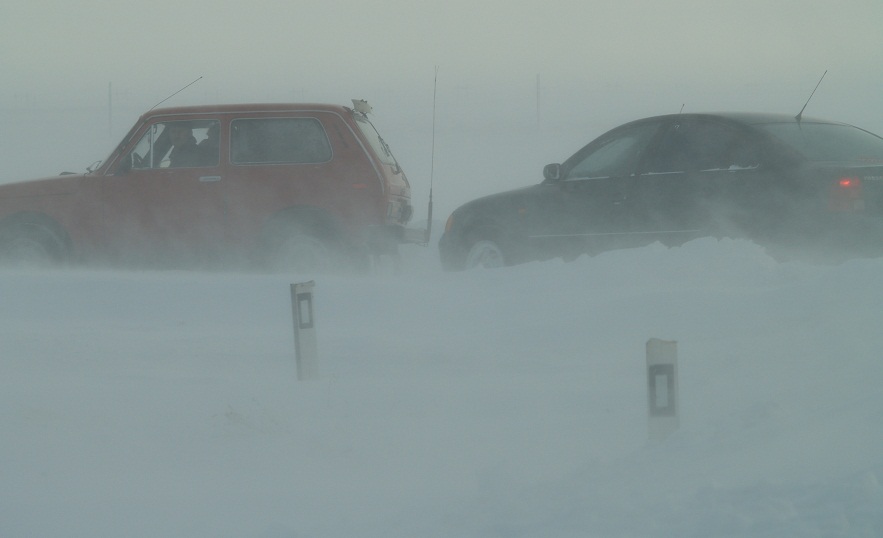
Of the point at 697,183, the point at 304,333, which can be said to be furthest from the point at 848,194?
the point at 304,333

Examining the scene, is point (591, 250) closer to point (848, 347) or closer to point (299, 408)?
point (848, 347)

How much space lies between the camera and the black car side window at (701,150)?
7.63 metres

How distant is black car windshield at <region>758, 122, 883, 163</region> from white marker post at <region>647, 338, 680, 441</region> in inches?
142

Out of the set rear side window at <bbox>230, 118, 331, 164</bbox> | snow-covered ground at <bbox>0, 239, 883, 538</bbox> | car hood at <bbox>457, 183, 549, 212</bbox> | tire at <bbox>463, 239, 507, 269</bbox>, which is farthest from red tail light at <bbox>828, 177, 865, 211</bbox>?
rear side window at <bbox>230, 118, 331, 164</bbox>

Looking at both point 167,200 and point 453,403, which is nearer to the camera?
point 453,403

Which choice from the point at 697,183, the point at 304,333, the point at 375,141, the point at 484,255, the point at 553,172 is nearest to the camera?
the point at 304,333

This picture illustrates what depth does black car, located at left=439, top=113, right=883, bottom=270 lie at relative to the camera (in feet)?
23.4

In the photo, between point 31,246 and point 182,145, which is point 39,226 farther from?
point 182,145

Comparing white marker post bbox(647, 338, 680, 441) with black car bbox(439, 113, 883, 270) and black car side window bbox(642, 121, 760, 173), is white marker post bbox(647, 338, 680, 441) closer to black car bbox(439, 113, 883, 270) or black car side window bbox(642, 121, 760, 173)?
black car bbox(439, 113, 883, 270)

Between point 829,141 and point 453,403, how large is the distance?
4084 millimetres

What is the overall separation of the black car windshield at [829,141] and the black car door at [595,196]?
1.10 m

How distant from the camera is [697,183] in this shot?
779cm

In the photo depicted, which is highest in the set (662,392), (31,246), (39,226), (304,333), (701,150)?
(701,150)

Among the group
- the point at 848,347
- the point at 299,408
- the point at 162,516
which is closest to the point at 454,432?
the point at 299,408
